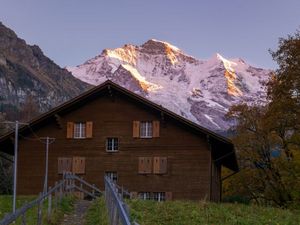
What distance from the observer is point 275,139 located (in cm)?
4719

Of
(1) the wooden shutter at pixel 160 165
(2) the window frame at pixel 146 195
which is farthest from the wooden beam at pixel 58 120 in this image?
(2) the window frame at pixel 146 195

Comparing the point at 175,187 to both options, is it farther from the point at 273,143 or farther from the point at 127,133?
the point at 273,143

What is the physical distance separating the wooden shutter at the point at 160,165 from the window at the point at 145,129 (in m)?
1.76

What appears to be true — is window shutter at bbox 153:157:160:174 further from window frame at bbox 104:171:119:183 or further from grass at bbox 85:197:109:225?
grass at bbox 85:197:109:225

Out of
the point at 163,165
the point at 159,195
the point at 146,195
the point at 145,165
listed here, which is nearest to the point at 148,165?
the point at 145,165

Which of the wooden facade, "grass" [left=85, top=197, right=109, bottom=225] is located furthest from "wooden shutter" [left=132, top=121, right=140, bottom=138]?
"grass" [left=85, top=197, right=109, bottom=225]

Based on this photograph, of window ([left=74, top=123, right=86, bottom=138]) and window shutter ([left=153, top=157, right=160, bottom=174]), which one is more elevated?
window ([left=74, top=123, right=86, bottom=138])

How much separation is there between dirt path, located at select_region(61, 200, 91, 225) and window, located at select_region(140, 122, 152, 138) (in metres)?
12.9

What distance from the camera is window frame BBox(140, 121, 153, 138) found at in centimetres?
4016

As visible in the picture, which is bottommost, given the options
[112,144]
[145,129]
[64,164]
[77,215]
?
[77,215]

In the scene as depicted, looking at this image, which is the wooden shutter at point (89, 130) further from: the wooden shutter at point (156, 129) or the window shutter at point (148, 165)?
the wooden shutter at point (156, 129)

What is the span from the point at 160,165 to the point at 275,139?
1228 cm

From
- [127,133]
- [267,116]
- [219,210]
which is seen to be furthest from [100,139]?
[219,210]

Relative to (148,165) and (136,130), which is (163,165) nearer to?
(148,165)
